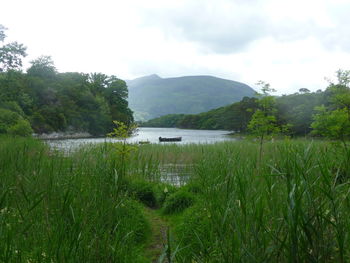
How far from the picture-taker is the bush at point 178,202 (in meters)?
4.99

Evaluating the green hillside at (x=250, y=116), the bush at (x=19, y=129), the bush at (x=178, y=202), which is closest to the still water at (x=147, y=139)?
the bush at (x=178, y=202)

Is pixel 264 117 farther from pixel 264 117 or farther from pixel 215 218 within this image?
pixel 215 218

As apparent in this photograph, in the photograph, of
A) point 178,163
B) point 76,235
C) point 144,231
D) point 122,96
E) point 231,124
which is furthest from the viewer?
point 231,124

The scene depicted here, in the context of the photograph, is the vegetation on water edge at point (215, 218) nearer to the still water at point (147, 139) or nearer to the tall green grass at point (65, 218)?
the tall green grass at point (65, 218)

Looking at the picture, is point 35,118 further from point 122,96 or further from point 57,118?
point 122,96

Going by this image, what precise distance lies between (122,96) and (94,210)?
74837 mm

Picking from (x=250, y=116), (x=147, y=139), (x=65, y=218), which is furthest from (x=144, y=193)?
(x=250, y=116)

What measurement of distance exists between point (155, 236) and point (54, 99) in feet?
201

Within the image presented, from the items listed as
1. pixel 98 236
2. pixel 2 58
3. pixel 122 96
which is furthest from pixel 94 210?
pixel 122 96

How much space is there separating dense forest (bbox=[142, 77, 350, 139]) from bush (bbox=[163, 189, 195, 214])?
3.76m

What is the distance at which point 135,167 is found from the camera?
845 cm

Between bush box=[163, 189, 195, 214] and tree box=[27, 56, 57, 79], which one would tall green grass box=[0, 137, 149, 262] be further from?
tree box=[27, 56, 57, 79]

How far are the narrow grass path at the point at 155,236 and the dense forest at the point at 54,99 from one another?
29.1 metres

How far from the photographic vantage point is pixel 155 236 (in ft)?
13.2
